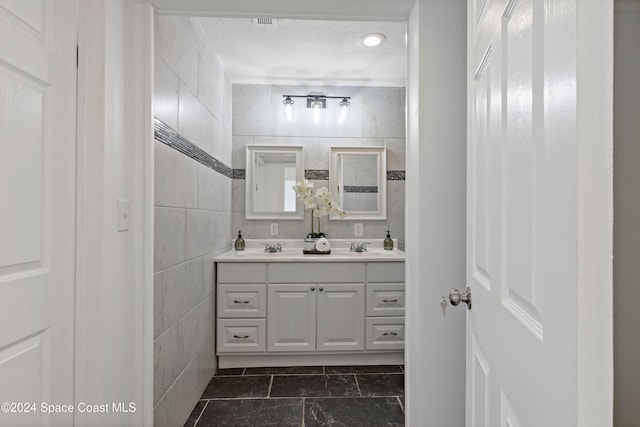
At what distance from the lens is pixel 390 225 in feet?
9.63

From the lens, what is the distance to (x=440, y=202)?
4.08 ft

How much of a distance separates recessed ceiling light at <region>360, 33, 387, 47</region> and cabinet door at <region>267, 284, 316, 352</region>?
1.81 m

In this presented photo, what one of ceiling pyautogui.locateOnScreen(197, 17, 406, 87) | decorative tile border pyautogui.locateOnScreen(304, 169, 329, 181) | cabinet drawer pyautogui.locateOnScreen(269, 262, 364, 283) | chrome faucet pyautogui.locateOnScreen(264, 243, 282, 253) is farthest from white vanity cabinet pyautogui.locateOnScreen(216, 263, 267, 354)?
ceiling pyautogui.locateOnScreen(197, 17, 406, 87)

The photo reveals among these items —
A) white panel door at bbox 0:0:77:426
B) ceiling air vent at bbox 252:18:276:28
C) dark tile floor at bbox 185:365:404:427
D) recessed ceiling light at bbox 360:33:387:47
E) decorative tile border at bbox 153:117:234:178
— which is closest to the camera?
white panel door at bbox 0:0:77:426

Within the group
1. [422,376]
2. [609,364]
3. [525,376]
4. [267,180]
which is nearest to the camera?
[609,364]

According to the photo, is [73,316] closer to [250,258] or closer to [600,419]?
[600,419]

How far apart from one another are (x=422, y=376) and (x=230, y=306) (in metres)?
1.56

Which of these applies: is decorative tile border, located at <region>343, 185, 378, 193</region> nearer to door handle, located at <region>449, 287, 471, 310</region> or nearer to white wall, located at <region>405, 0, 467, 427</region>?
white wall, located at <region>405, 0, 467, 427</region>

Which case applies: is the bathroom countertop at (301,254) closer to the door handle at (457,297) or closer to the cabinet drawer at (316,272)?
the cabinet drawer at (316,272)

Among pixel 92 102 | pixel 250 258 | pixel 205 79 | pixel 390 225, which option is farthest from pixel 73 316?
pixel 390 225

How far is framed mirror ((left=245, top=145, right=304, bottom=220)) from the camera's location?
9.39 feet

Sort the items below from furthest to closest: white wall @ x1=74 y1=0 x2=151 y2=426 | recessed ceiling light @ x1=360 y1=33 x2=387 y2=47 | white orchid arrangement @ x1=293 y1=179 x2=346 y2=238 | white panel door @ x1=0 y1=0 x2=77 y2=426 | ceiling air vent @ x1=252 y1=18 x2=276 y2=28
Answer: white orchid arrangement @ x1=293 y1=179 x2=346 y2=238 → recessed ceiling light @ x1=360 y1=33 x2=387 y2=47 → ceiling air vent @ x1=252 y1=18 x2=276 y2=28 → white wall @ x1=74 y1=0 x2=151 y2=426 → white panel door @ x1=0 y1=0 x2=77 y2=426

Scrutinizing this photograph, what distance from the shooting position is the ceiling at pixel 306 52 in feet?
6.59

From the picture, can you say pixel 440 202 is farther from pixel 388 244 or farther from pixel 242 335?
pixel 242 335
